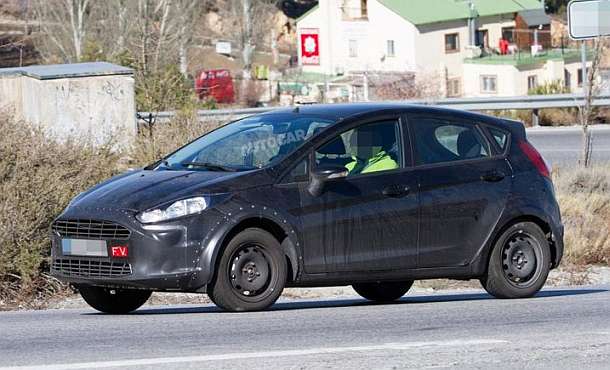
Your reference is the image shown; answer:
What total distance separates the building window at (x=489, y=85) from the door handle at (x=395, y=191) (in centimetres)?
6158

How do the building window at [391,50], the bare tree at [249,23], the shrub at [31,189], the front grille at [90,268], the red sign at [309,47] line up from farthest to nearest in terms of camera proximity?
the bare tree at [249,23] < the building window at [391,50] < the red sign at [309,47] < the shrub at [31,189] < the front grille at [90,268]

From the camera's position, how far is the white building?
71188mm

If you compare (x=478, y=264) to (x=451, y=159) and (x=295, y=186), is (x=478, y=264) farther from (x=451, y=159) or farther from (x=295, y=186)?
(x=295, y=186)

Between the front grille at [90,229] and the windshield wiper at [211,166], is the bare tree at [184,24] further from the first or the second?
the front grille at [90,229]

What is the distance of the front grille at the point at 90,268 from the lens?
9508 mm

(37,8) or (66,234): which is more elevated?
(37,8)

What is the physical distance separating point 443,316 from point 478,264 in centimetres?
124

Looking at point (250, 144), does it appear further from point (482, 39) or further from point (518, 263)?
point (482, 39)

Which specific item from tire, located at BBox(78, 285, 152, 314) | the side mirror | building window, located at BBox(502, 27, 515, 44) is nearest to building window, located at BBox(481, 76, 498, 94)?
building window, located at BBox(502, 27, 515, 44)

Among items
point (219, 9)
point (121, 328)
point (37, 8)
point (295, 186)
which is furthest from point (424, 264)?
point (219, 9)

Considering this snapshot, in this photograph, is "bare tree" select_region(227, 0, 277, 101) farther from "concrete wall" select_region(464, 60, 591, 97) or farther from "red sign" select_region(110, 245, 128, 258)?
"red sign" select_region(110, 245, 128, 258)

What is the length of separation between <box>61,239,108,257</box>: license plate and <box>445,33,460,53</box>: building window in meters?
67.2

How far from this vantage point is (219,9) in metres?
91.2

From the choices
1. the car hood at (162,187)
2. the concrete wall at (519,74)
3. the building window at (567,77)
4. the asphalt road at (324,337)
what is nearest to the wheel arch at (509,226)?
the asphalt road at (324,337)
